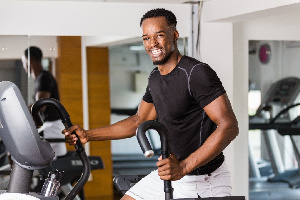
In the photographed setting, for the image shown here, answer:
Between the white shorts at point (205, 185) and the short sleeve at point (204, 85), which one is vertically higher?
the short sleeve at point (204, 85)

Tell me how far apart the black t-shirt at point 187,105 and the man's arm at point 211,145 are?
3.4 inches

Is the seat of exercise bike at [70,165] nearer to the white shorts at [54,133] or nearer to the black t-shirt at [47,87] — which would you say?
the white shorts at [54,133]

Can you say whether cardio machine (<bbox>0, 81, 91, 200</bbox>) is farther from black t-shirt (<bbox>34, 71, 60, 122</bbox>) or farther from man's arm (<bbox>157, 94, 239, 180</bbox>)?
black t-shirt (<bbox>34, 71, 60, 122</bbox>)

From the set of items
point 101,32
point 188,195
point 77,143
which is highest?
point 101,32

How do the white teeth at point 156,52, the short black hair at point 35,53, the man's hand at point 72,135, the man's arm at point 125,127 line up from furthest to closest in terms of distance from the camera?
the short black hair at point 35,53 < the man's arm at point 125,127 < the man's hand at point 72,135 < the white teeth at point 156,52

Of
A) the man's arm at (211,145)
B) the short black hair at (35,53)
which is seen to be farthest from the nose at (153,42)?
the short black hair at (35,53)

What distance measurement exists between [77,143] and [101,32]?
2.19 metres

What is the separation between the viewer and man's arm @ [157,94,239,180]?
7.31 feet

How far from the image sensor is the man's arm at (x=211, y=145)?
223cm

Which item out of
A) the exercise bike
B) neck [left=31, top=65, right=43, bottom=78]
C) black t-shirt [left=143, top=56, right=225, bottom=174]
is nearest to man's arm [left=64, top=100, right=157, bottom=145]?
black t-shirt [left=143, top=56, right=225, bottom=174]

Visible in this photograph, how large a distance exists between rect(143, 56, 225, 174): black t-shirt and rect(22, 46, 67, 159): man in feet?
7.97

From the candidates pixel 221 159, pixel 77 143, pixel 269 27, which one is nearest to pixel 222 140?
pixel 221 159

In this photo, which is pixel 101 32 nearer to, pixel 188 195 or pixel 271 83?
pixel 271 83

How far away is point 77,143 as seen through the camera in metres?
2.73
